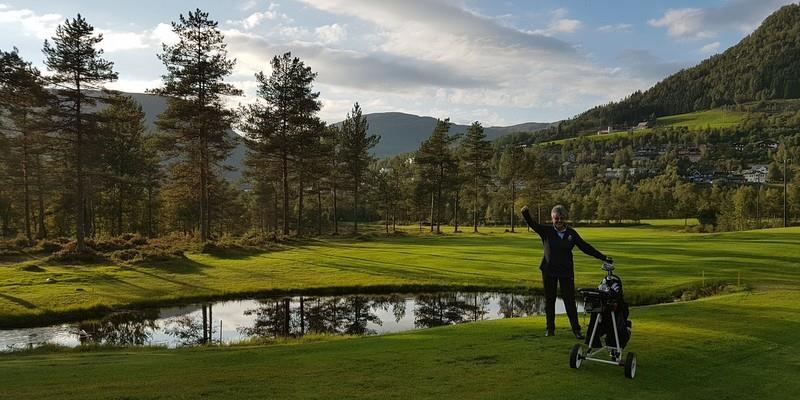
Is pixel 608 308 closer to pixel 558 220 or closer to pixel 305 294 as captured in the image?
pixel 558 220

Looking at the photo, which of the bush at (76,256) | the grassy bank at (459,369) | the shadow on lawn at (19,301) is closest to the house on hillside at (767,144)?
the grassy bank at (459,369)

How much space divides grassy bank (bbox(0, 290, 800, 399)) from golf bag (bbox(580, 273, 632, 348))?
0.66 meters

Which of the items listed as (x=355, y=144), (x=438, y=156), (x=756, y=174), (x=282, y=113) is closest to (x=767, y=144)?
(x=756, y=174)

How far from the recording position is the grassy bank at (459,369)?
7.95 metres

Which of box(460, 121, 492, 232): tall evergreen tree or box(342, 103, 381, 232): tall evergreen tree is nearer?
box(342, 103, 381, 232): tall evergreen tree

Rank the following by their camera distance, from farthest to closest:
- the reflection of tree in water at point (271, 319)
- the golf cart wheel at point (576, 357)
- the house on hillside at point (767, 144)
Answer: the house on hillside at point (767, 144) → the reflection of tree in water at point (271, 319) → the golf cart wheel at point (576, 357)

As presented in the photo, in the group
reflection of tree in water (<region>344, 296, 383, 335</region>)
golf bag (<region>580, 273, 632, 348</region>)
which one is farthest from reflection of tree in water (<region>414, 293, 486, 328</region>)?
golf bag (<region>580, 273, 632, 348</region>)

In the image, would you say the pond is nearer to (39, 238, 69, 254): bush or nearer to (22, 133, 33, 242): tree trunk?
(39, 238, 69, 254): bush

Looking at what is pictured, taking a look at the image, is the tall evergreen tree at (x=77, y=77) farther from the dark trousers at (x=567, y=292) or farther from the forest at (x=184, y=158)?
the dark trousers at (x=567, y=292)

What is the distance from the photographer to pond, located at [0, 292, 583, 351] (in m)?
19.6

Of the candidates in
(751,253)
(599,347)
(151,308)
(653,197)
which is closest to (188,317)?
(151,308)

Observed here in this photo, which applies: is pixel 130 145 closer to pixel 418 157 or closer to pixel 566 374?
pixel 418 157

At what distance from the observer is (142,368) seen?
10406mm

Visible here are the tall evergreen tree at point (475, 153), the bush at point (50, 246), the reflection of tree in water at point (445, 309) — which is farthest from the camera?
the tall evergreen tree at point (475, 153)
